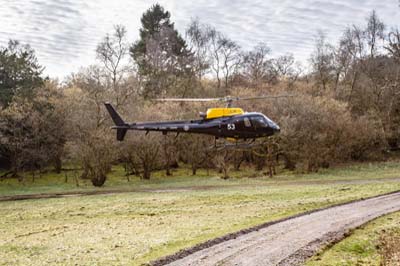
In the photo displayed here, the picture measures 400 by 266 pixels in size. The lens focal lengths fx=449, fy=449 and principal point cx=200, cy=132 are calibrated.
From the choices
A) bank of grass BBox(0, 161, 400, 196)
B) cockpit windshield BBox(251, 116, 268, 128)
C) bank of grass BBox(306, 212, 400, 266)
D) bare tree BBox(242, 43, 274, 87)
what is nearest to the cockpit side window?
cockpit windshield BBox(251, 116, 268, 128)

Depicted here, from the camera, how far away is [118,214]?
21375 mm

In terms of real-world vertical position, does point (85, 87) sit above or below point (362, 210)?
above

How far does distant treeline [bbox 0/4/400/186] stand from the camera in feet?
129

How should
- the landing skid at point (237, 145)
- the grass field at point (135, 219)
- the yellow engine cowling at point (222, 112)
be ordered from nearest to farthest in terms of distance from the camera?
the grass field at point (135, 219) < the yellow engine cowling at point (222, 112) < the landing skid at point (237, 145)

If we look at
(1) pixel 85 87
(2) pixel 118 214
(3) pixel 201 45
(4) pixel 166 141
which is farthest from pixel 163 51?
(2) pixel 118 214

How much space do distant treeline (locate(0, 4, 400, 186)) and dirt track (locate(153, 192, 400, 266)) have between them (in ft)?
68.5

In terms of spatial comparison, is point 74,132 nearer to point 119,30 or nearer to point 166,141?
point 166,141

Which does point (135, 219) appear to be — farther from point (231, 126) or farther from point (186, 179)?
point (186, 179)

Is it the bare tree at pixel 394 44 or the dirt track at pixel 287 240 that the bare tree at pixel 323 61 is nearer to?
the bare tree at pixel 394 44

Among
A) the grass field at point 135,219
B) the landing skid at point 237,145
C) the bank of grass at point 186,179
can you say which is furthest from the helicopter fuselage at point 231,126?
the bank of grass at point 186,179

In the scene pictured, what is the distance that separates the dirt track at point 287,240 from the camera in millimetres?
11510

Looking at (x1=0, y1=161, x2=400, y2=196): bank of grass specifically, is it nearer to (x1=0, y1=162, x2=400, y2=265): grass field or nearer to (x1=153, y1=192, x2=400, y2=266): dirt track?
(x1=0, y1=162, x2=400, y2=265): grass field

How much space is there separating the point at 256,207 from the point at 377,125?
32564 millimetres

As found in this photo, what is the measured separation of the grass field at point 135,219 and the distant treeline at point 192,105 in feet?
19.7
